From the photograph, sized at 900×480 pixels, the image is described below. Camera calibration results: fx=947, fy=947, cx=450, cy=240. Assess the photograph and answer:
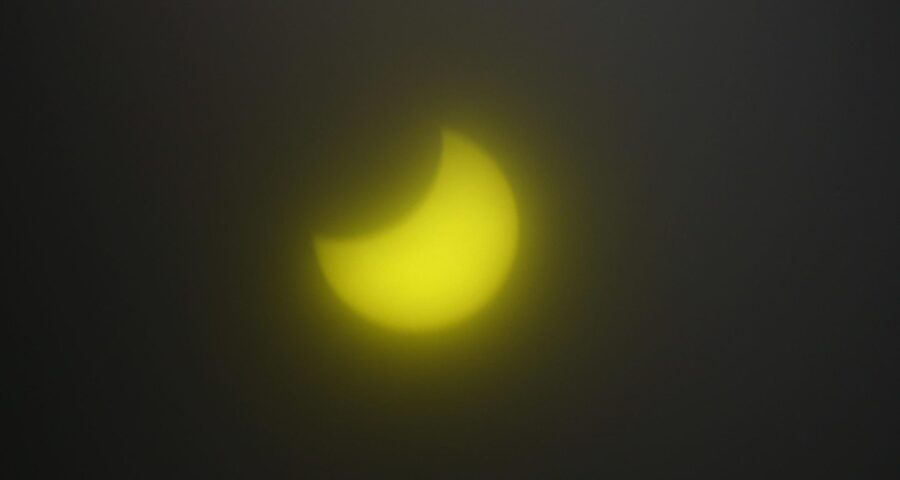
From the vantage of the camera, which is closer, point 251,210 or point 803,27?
point 251,210

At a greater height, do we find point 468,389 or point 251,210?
point 251,210

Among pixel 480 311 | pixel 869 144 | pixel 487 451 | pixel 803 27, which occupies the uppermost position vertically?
pixel 803 27

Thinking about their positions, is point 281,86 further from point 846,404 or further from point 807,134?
point 846,404

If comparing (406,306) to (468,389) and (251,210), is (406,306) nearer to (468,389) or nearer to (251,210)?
(468,389)

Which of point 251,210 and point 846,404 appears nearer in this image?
point 251,210

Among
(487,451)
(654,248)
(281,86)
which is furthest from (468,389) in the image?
(281,86)

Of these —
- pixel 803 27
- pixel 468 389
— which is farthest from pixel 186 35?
pixel 803 27
